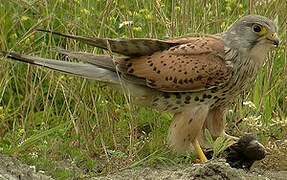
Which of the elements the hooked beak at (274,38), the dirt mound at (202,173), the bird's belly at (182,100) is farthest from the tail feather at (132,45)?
the dirt mound at (202,173)

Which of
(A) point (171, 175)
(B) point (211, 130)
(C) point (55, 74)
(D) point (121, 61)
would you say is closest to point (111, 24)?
(C) point (55, 74)

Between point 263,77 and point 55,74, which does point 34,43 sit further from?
point 263,77

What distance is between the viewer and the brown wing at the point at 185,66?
17.2 ft

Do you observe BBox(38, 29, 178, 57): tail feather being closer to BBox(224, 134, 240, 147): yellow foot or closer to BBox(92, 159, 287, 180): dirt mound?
BBox(224, 134, 240, 147): yellow foot

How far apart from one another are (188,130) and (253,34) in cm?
81

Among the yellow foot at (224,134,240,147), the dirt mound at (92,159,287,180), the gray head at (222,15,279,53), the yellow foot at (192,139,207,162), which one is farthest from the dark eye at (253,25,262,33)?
the dirt mound at (92,159,287,180)

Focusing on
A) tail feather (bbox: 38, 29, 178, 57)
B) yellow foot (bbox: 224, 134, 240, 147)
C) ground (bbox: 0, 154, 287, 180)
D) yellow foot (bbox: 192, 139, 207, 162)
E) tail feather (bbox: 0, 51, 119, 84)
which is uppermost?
tail feather (bbox: 38, 29, 178, 57)

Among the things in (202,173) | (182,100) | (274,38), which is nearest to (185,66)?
(182,100)

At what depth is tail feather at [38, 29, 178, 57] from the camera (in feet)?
17.3

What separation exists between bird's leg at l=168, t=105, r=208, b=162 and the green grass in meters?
0.09

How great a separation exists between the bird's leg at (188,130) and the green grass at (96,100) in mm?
93

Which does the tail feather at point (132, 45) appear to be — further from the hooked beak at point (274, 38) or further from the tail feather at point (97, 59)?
the hooked beak at point (274, 38)

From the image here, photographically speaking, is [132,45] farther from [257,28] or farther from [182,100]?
[257,28]

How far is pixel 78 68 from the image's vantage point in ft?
17.9
